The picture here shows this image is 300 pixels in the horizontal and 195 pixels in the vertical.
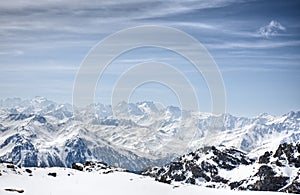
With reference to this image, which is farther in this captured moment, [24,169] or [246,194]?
[24,169]

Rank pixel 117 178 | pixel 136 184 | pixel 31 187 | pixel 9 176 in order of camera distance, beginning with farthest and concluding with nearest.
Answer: pixel 117 178
pixel 136 184
pixel 9 176
pixel 31 187

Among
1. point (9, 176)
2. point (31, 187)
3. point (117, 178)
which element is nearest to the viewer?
point (31, 187)

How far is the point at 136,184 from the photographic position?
48969mm

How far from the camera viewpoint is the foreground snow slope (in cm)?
4022

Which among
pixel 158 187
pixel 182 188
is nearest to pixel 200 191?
pixel 182 188

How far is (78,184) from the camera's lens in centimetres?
4525

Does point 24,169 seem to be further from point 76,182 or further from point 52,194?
point 52,194

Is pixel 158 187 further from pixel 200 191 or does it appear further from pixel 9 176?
pixel 9 176

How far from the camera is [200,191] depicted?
50250 mm

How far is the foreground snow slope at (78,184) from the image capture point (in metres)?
40.2

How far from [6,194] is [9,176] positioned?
9.50 m

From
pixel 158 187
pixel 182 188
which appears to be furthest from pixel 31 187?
pixel 182 188

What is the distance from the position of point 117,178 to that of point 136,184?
14.6 feet

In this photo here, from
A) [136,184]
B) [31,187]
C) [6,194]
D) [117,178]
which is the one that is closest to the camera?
[6,194]
